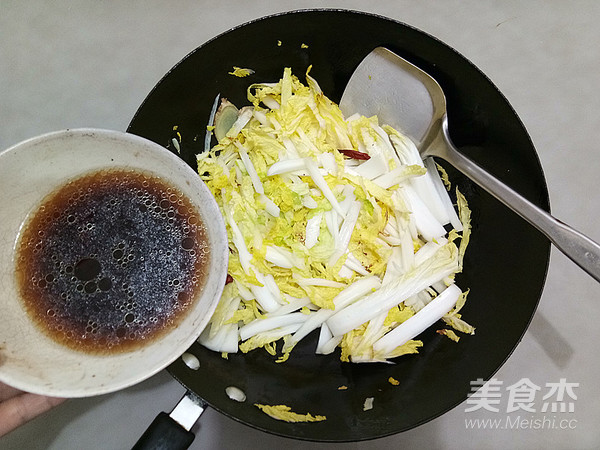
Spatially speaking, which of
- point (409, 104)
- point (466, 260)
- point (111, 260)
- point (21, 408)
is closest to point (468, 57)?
point (409, 104)

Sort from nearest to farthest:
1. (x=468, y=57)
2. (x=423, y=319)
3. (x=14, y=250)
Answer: (x=14, y=250) → (x=423, y=319) → (x=468, y=57)

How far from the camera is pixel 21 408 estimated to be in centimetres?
119

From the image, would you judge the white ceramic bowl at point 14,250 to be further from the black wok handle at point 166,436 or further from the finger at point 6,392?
the finger at point 6,392

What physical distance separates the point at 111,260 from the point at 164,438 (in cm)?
38

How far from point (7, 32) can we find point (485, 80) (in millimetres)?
1446

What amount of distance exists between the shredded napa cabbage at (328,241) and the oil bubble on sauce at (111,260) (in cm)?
24

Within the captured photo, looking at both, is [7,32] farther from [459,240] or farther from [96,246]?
[459,240]

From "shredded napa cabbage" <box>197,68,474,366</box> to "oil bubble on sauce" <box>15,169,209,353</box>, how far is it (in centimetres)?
24

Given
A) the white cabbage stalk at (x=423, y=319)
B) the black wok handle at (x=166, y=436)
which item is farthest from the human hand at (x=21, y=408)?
the white cabbage stalk at (x=423, y=319)

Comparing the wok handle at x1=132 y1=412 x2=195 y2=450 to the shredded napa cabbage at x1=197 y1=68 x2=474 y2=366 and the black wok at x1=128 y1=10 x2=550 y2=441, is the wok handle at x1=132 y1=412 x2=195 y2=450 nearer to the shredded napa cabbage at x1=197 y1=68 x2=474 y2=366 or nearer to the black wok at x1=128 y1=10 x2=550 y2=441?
the black wok at x1=128 y1=10 x2=550 y2=441

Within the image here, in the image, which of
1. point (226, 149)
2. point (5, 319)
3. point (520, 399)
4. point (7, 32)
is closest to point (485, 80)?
point (226, 149)

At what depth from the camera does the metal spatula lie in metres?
1.15

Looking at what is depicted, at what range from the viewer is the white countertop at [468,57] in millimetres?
1350

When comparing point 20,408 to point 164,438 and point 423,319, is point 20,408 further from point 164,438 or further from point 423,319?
point 423,319
